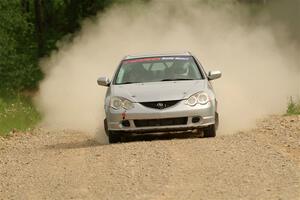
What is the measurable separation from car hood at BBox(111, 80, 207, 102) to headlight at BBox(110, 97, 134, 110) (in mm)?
75

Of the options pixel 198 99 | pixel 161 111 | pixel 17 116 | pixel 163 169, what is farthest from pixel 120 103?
pixel 17 116

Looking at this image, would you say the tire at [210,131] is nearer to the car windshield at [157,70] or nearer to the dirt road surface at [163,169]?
the dirt road surface at [163,169]

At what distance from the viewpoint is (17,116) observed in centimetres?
2194

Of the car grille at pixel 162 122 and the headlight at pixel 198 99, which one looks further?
the headlight at pixel 198 99

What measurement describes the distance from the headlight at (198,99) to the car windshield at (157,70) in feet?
3.13

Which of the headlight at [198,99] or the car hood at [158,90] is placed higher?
the car hood at [158,90]

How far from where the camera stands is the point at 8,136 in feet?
57.6

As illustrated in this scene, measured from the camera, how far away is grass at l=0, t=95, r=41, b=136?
63.4ft

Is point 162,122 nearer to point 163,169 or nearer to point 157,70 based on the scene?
point 157,70

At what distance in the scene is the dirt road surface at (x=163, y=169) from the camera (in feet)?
29.1

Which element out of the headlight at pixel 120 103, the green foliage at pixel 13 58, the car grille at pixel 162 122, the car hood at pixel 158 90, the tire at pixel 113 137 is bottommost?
the green foliage at pixel 13 58

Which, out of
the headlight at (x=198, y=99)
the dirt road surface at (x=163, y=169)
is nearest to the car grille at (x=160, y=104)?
the headlight at (x=198, y=99)

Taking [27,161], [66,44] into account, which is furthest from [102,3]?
[27,161]

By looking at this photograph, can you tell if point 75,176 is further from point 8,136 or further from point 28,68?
point 28,68
